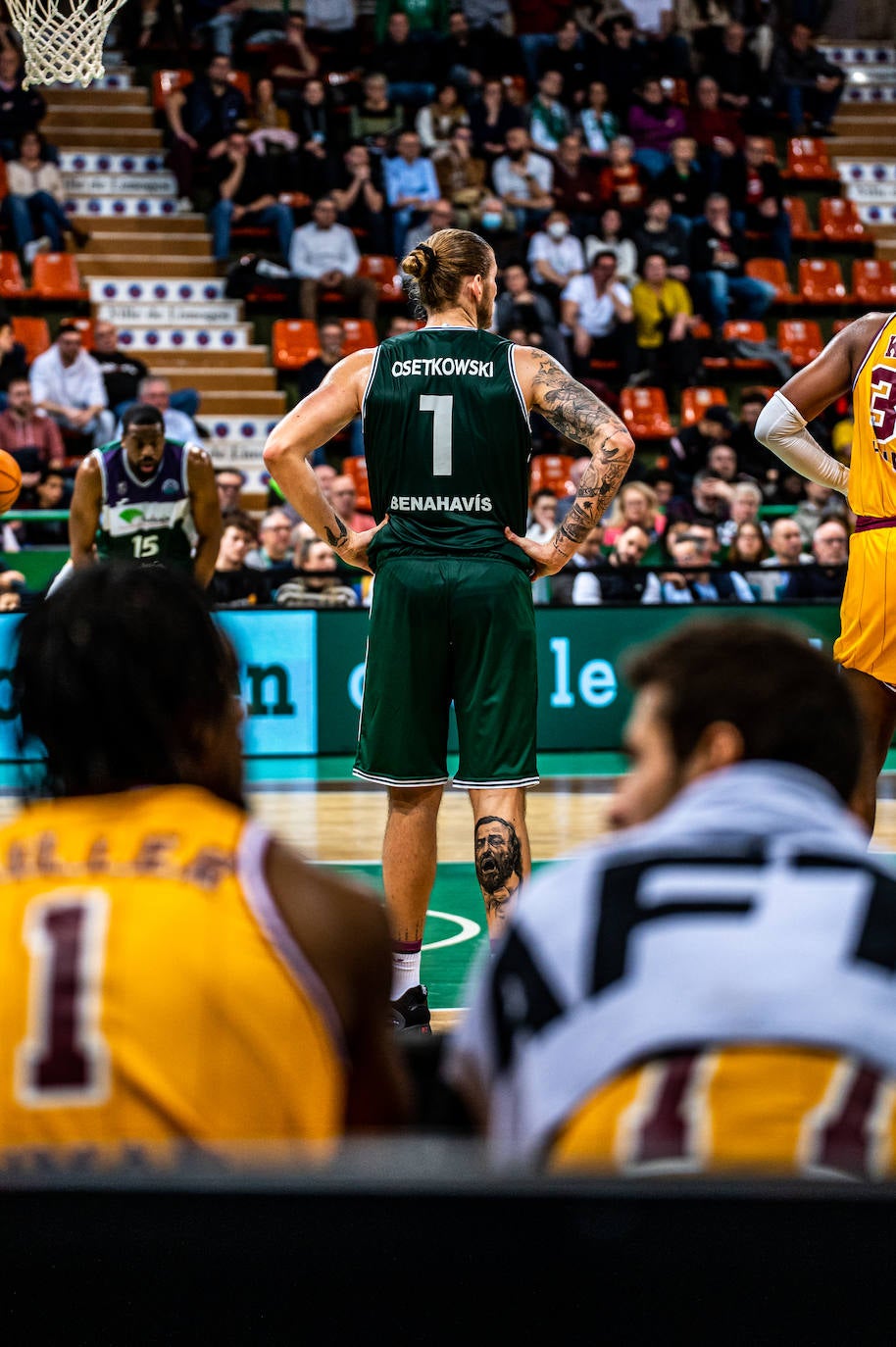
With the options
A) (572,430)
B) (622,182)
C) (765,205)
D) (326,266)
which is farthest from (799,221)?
(572,430)

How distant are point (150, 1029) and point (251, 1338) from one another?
0.29 m

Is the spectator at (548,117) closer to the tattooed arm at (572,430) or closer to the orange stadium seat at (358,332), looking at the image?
the orange stadium seat at (358,332)

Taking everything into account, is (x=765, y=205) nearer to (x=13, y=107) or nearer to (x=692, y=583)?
(x=13, y=107)

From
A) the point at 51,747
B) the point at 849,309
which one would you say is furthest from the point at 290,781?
the point at 849,309

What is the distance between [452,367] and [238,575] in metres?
6.61

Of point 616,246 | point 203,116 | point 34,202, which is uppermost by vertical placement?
point 203,116


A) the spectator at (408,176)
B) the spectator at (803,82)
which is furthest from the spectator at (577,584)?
the spectator at (803,82)

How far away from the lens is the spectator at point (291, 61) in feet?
61.6

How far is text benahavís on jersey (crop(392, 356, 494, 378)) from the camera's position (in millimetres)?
4770

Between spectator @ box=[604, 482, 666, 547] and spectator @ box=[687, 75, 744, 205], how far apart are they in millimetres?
7590

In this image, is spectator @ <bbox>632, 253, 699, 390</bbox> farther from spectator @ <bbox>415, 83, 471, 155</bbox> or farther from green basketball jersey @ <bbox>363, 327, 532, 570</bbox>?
green basketball jersey @ <bbox>363, 327, 532, 570</bbox>

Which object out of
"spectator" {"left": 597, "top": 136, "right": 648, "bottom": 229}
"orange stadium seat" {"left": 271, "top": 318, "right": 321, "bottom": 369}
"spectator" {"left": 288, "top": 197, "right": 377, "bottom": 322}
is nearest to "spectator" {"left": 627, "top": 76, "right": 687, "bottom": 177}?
"spectator" {"left": 597, "top": 136, "right": 648, "bottom": 229}

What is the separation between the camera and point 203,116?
17609mm

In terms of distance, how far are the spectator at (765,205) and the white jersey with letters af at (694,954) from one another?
18.9 meters
